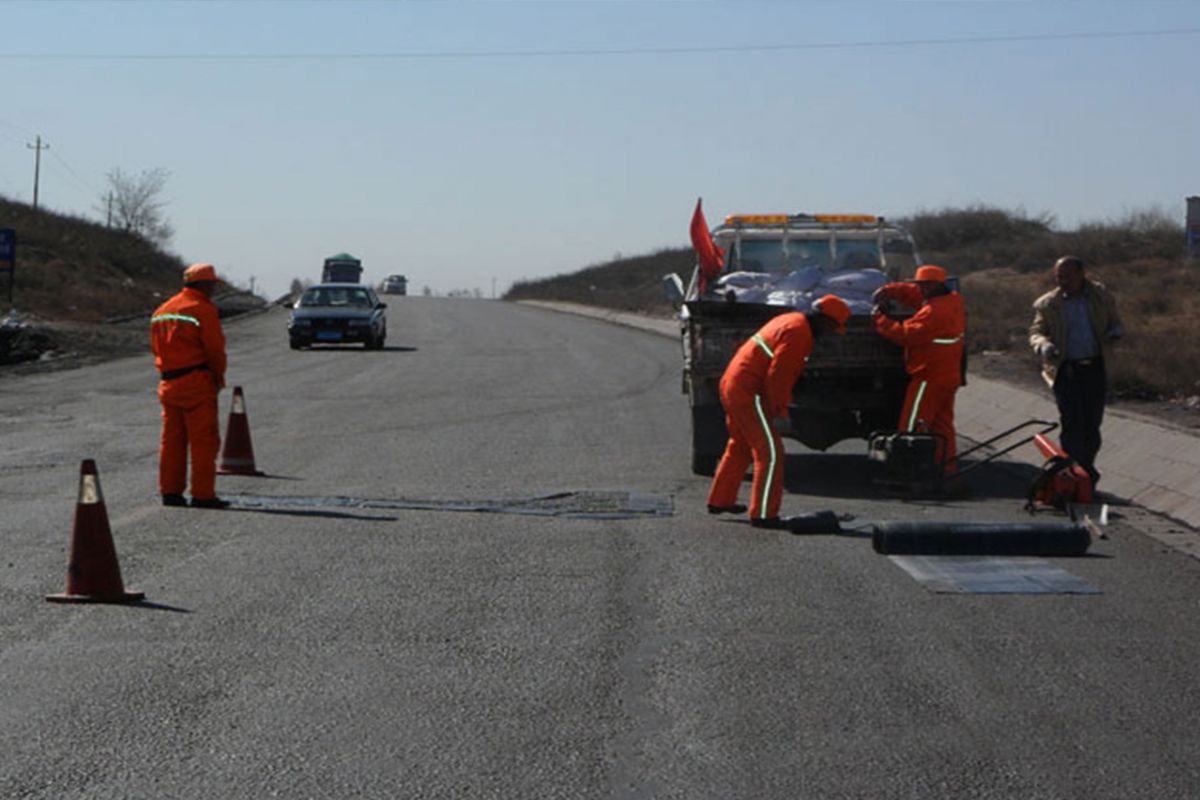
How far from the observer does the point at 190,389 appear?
13.1 meters

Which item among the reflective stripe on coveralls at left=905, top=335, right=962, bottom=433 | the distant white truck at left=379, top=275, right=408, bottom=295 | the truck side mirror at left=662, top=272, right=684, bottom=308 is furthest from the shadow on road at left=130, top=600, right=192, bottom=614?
the distant white truck at left=379, top=275, right=408, bottom=295

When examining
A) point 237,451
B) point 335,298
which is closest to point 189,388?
point 237,451

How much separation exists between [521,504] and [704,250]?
4850mm

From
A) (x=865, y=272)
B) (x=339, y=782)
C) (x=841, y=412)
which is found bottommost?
(x=339, y=782)

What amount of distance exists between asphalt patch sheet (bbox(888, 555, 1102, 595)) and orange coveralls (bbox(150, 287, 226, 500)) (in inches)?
202

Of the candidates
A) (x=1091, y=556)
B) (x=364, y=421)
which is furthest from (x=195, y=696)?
(x=364, y=421)

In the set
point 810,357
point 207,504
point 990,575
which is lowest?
point 207,504

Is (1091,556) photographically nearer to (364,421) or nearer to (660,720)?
(660,720)

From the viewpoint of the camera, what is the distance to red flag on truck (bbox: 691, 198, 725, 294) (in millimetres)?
16984

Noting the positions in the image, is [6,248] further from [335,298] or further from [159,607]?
[159,607]

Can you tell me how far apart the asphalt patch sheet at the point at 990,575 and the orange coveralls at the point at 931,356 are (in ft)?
12.3

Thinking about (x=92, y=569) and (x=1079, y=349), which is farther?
(x=1079, y=349)

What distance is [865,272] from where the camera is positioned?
16.5 meters

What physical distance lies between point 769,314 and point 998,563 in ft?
15.9
